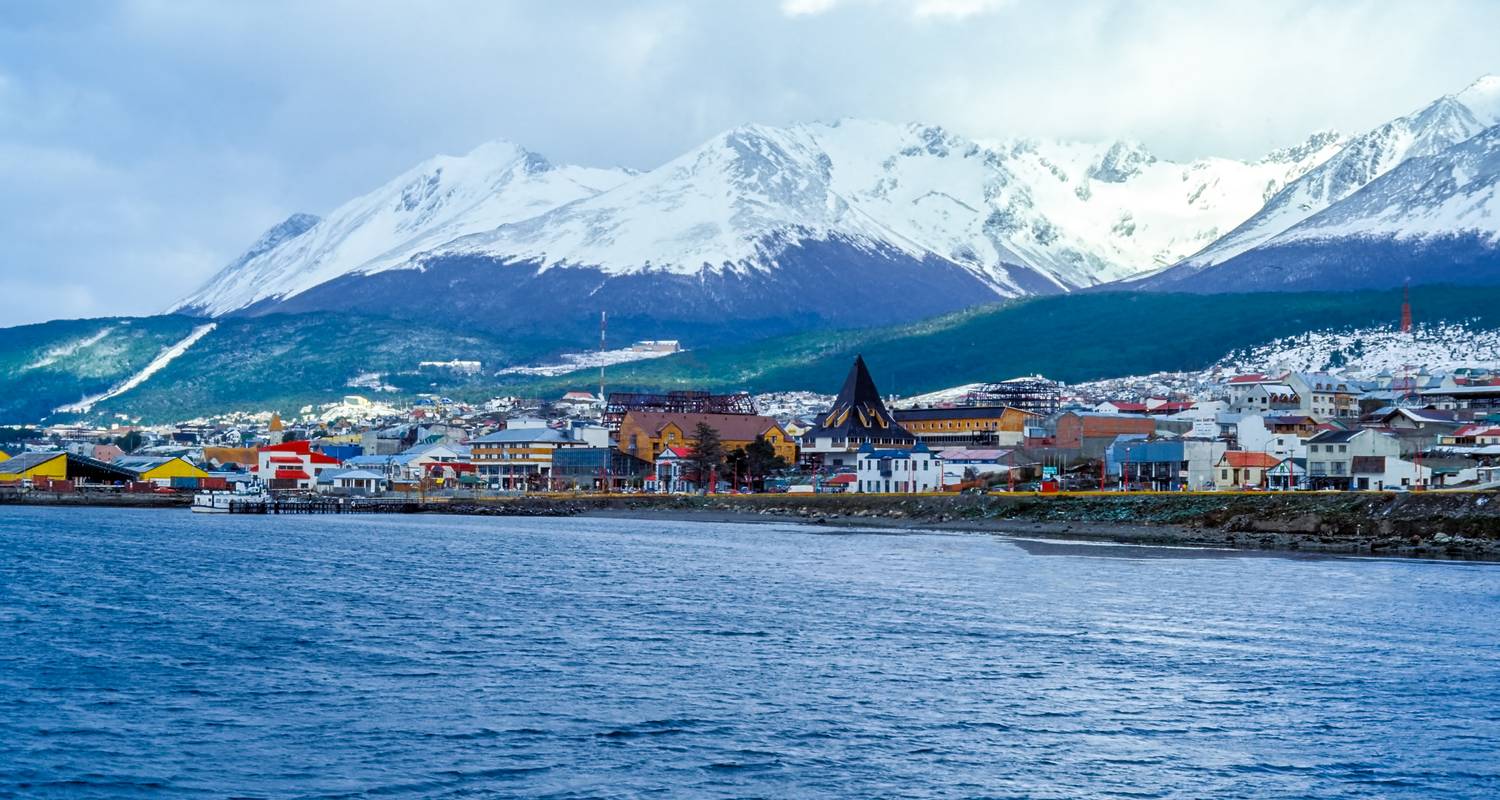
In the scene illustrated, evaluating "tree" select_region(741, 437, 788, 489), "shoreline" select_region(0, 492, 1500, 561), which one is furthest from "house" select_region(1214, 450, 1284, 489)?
"tree" select_region(741, 437, 788, 489)

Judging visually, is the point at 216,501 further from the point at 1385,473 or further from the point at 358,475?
the point at 1385,473

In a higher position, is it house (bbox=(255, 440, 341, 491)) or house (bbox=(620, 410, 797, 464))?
house (bbox=(620, 410, 797, 464))

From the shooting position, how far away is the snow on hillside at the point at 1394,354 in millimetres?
179125

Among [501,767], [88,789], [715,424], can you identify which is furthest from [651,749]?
[715,424]

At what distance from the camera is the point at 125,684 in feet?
102

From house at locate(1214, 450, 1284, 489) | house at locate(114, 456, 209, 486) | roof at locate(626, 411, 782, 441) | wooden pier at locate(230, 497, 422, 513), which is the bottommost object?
wooden pier at locate(230, 497, 422, 513)

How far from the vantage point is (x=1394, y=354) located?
616 ft

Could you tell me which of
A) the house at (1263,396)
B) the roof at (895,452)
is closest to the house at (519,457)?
the roof at (895,452)

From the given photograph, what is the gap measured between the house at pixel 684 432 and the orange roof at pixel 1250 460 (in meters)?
49.5

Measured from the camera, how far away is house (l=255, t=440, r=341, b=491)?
14450 cm

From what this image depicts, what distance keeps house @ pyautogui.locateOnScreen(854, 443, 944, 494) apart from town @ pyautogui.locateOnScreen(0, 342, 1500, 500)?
11 cm

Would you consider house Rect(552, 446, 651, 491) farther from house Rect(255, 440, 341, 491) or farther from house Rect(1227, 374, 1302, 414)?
house Rect(1227, 374, 1302, 414)

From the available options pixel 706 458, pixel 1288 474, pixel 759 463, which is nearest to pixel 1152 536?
pixel 1288 474

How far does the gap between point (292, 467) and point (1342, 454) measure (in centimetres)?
8896
